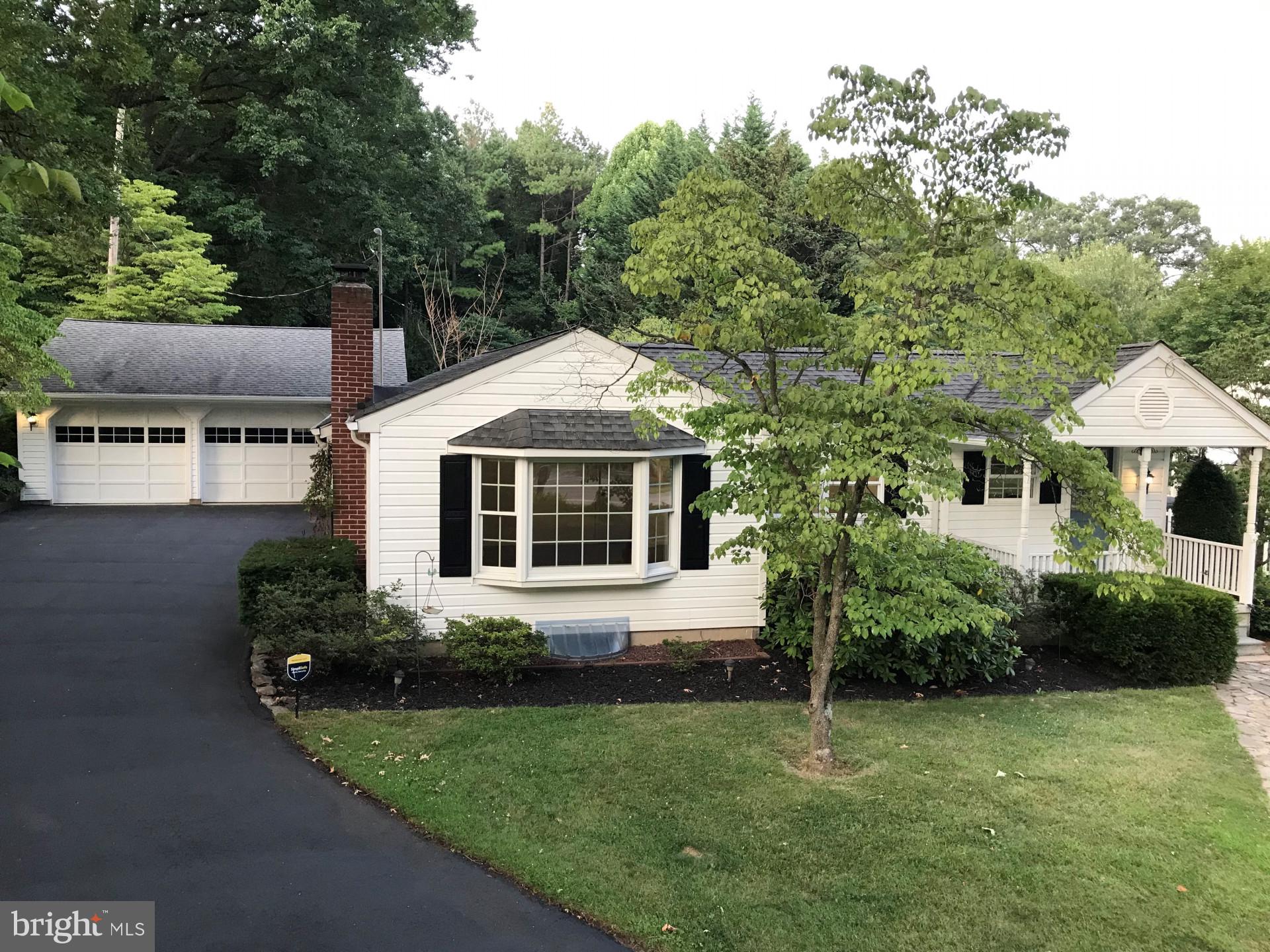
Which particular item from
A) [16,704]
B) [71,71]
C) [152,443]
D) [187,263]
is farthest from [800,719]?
[187,263]

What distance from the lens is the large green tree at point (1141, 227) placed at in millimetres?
60375

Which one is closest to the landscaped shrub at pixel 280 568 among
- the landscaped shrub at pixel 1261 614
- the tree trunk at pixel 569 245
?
the landscaped shrub at pixel 1261 614

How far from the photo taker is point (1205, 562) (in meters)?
12.8

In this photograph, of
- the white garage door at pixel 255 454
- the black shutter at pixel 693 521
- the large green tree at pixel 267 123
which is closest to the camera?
the black shutter at pixel 693 521

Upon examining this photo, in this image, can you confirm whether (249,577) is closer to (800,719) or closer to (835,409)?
(800,719)

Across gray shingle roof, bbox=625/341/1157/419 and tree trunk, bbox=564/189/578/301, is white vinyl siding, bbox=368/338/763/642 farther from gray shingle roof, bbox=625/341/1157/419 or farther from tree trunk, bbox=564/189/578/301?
tree trunk, bbox=564/189/578/301

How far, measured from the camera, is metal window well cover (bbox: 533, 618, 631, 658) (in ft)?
33.7

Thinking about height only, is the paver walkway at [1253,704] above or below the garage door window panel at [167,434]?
below

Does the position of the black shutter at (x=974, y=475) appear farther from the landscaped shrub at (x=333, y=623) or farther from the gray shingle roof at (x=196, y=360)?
the gray shingle roof at (x=196, y=360)

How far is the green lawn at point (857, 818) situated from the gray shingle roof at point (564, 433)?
3.07 meters

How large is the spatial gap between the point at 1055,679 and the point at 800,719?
3.96 m

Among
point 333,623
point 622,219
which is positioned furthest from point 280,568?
point 622,219

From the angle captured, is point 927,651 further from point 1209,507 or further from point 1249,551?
point 1209,507

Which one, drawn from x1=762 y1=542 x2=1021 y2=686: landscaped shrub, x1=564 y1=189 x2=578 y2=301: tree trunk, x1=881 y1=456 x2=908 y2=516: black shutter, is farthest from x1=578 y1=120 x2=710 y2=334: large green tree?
x1=881 y1=456 x2=908 y2=516: black shutter
